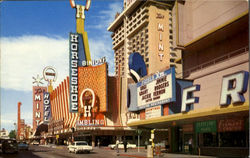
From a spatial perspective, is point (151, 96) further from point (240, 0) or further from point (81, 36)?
point (81, 36)

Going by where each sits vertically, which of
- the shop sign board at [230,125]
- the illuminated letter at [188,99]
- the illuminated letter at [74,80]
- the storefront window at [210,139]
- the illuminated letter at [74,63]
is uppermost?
the illuminated letter at [74,63]

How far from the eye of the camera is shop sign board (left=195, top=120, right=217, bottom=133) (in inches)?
1203

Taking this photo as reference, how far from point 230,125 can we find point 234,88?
459 centimetres

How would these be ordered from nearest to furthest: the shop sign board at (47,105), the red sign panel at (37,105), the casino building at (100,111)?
1. the casino building at (100,111)
2. the shop sign board at (47,105)
3. the red sign panel at (37,105)

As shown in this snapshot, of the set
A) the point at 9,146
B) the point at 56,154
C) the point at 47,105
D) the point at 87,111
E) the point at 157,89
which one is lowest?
the point at 56,154

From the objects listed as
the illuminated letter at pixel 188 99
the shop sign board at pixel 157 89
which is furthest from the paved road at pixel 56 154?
the illuminated letter at pixel 188 99

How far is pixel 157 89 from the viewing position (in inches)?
1535

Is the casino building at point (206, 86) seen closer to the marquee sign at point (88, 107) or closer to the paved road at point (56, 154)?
the paved road at point (56, 154)

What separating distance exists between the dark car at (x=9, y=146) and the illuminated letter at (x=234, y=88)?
2579cm

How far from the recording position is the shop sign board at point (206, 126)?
100ft

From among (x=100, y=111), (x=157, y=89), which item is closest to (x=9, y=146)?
(x=157, y=89)

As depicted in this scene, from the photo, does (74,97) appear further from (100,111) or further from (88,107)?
(100,111)

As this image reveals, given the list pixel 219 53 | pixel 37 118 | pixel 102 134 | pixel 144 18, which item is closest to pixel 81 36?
pixel 102 134

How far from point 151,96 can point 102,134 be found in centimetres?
3264
